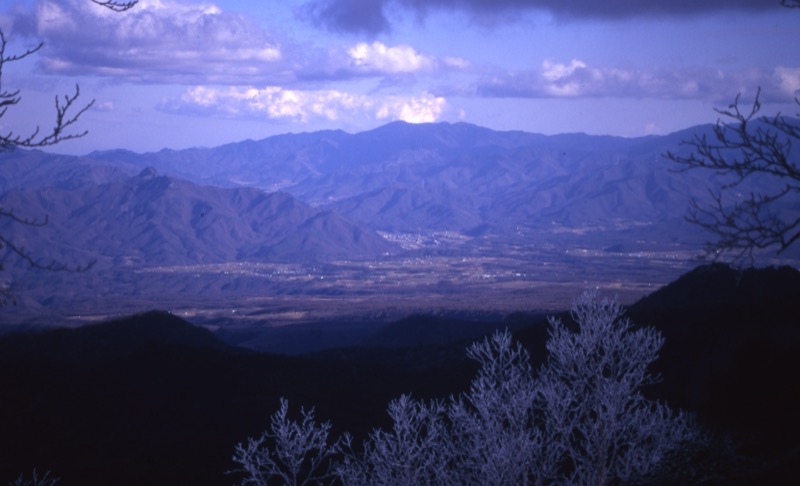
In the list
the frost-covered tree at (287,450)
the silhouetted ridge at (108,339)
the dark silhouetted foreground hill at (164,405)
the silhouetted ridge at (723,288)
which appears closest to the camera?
the frost-covered tree at (287,450)

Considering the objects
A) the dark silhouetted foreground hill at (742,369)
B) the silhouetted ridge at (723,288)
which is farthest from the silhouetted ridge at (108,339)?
the silhouetted ridge at (723,288)

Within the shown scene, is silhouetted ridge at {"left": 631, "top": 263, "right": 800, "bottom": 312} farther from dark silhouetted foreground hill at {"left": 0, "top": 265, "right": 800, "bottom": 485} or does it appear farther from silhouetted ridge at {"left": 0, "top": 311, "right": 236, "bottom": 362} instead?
silhouetted ridge at {"left": 0, "top": 311, "right": 236, "bottom": 362}

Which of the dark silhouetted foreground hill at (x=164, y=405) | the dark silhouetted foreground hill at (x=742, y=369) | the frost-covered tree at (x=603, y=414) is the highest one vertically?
the frost-covered tree at (x=603, y=414)

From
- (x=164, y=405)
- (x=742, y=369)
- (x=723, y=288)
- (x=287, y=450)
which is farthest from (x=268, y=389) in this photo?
(x=723, y=288)

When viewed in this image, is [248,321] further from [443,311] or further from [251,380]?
[251,380]

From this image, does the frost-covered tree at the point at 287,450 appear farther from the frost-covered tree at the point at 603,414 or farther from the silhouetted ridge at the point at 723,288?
the silhouetted ridge at the point at 723,288

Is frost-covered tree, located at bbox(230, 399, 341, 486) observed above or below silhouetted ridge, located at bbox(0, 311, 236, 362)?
above

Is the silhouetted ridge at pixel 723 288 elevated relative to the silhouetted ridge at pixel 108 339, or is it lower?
elevated

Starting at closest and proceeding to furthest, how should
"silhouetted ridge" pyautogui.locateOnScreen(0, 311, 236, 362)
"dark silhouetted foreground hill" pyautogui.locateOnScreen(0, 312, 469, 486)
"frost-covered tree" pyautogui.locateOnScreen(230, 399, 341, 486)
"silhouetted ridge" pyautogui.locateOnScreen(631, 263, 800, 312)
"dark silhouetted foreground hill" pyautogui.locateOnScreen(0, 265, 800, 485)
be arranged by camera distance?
"frost-covered tree" pyautogui.locateOnScreen(230, 399, 341, 486)
"dark silhouetted foreground hill" pyautogui.locateOnScreen(0, 265, 800, 485)
"dark silhouetted foreground hill" pyautogui.locateOnScreen(0, 312, 469, 486)
"silhouetted ridge" pyautogui.locateOnScreen(631, 263, 800, 312)
"silhouetted ridge" pyautogui.locateOnScreen(0, 311, 236, 362)

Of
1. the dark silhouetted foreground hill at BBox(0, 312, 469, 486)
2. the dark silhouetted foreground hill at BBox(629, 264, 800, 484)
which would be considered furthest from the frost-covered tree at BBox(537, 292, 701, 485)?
the dark silhouetted foreground hill at BBox(0, 312, 469, 486)

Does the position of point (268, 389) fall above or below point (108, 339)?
below

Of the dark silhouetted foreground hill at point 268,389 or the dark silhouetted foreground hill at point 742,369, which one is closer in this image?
the dark silhouetted foreground hill at point 742,369

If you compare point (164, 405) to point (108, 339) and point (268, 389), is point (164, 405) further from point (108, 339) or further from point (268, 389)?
point (108, 339)
